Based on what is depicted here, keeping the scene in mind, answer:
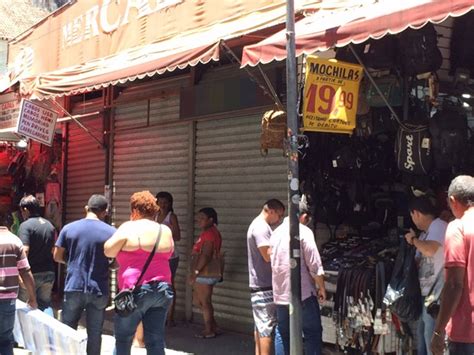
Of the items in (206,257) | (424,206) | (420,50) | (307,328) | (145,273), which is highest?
(420,50)

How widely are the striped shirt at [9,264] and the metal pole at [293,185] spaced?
8.63ft

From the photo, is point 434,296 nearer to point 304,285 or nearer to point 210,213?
point 304,285

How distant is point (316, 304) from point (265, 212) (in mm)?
1075

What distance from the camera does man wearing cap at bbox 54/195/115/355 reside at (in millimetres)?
5848

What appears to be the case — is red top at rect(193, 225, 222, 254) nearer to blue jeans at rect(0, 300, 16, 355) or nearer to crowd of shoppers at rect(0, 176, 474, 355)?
crowd of shoppers at rect(0, 176, 474, 355)

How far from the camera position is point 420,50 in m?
6.01

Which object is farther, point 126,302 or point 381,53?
point 381,53

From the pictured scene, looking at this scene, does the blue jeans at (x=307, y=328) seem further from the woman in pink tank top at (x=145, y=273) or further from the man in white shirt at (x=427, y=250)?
the woman in pink tank top at (x=145, y=273)

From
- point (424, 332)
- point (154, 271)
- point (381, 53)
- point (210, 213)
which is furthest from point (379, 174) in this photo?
point (154, 271)

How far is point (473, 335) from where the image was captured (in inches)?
150

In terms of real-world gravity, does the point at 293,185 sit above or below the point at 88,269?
above

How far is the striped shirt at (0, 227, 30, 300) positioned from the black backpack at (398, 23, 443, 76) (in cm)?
413

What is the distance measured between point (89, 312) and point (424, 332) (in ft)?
10.2

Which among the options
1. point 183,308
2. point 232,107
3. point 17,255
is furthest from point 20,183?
point 17,255
